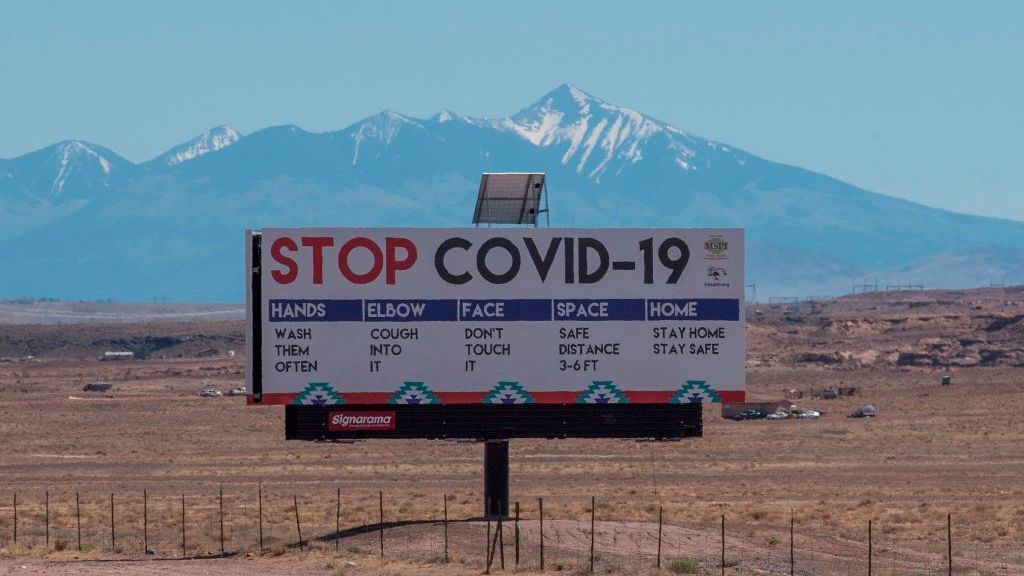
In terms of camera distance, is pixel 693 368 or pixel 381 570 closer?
pixel 381 570

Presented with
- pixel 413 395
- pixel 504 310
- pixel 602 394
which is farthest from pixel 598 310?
pixel 413 395

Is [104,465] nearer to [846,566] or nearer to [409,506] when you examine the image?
[409,506]

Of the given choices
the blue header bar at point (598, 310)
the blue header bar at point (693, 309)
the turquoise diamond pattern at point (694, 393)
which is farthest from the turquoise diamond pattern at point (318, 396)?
the turquoise diamond pattern at point (694, 393)

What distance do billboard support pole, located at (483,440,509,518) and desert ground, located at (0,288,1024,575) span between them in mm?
604

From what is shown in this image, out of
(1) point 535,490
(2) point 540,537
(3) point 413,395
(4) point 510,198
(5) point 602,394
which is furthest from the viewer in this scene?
(1) point 535,490

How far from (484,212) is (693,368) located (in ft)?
21.3

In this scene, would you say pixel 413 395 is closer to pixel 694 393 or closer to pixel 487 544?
pixel 487 544

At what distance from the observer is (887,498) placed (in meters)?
54.2

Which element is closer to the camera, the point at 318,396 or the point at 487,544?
the point at 487,544

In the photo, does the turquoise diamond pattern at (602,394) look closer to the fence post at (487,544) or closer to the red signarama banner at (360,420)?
the fence post at (487,544)

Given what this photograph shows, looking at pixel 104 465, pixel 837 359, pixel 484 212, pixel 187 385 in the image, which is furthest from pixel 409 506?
pixel 837 359

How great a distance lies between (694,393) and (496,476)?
15.9 feet

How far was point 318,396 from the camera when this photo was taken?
3784 cm

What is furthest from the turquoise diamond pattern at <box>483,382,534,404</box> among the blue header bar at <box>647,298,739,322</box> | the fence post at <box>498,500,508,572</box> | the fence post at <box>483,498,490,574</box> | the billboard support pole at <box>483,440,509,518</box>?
the blue header bar at <box>647,298,739,322</box>
